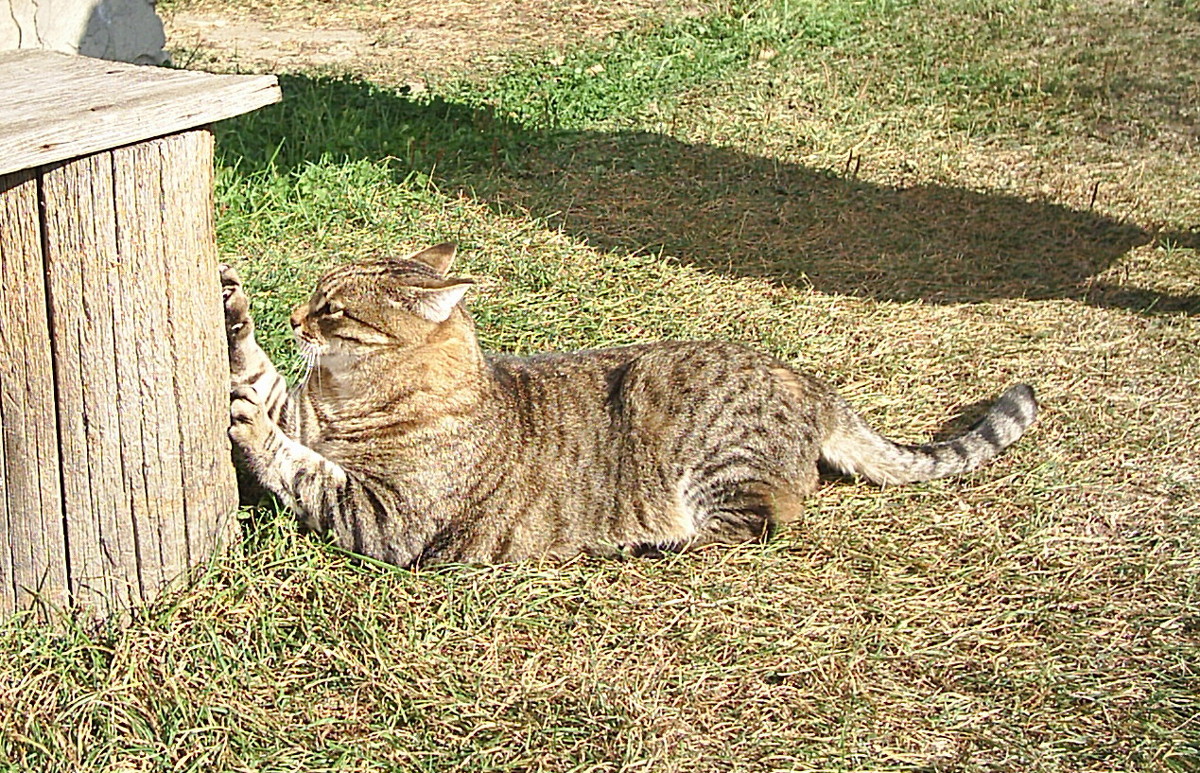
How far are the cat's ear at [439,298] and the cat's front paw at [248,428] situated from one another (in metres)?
0.57

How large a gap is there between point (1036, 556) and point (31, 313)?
3.09 meters

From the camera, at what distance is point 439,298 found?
12.7 feet

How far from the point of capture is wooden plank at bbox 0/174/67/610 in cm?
307

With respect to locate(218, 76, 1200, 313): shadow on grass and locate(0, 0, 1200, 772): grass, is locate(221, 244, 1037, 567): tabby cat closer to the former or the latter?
locate(0, 0, 1200, 772): grass

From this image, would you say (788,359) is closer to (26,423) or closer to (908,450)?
(908,450)

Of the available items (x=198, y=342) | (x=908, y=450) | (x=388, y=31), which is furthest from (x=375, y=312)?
(x=388, y=31)

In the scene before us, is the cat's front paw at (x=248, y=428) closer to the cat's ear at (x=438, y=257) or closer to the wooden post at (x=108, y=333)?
the wooden post at (x=108, y=333)

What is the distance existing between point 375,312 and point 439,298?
207 millimetres

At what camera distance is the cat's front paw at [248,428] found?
3725 millimetres

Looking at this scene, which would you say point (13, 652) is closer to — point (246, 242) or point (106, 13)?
point (246, 242)

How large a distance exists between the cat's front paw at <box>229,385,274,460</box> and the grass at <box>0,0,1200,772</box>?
24cm

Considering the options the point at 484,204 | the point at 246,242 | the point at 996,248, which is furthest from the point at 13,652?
the point at 996,248

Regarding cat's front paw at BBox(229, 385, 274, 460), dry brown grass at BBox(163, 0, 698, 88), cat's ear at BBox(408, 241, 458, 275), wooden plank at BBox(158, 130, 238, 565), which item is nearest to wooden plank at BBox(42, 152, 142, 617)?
wooden plank at BBox(158, 130, 238, 565)

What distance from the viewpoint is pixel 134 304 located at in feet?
10.7
